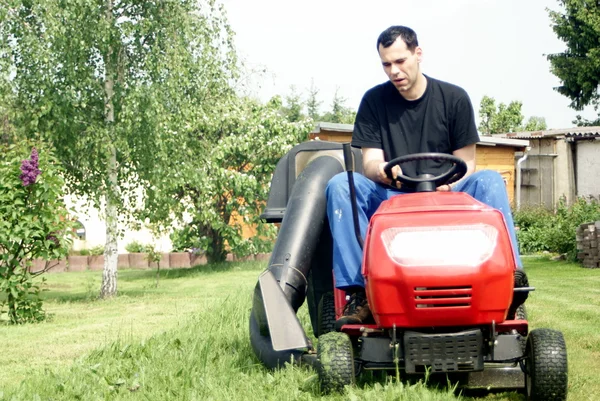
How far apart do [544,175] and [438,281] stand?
73.6ft

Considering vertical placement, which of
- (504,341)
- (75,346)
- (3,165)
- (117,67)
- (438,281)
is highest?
(117,67)

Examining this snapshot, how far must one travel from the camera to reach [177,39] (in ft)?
42.4

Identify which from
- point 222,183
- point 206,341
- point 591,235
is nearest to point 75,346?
point 206,341

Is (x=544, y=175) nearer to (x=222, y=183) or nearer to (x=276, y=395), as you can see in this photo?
(x=222, y=183)

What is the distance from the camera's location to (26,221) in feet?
30.3

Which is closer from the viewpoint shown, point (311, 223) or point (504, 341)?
point (504, 341)

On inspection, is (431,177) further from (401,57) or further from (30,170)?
(30,170)

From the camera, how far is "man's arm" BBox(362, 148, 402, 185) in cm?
440

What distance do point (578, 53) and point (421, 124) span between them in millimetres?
21885

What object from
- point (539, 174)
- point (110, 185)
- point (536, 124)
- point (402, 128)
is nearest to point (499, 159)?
point (539, 174)

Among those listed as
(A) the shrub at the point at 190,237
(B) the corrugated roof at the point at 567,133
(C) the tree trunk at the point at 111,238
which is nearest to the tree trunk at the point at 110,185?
(C) the tree trunk at the point at 111,238

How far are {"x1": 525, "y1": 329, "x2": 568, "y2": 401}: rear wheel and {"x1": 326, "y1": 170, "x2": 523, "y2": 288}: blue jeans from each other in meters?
0.58

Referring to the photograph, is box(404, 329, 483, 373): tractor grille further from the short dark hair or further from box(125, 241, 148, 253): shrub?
box(125, 241, 148, 253): shrub

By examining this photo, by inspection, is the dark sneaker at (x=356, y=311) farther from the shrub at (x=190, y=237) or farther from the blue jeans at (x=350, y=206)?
the shrub at (x=190, y=237)
